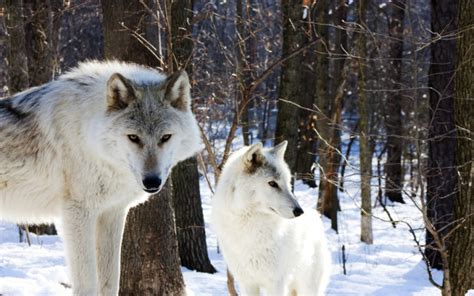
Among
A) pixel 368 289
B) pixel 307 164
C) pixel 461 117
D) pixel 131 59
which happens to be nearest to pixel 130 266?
pixel 131 59

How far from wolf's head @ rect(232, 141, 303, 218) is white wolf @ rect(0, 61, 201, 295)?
3.77 ft

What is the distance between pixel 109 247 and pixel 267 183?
5.44 feet

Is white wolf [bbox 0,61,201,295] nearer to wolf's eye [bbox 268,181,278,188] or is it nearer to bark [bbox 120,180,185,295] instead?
bark [bbox 120,180,185,295]

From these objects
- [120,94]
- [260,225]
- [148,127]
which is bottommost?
[260,225]

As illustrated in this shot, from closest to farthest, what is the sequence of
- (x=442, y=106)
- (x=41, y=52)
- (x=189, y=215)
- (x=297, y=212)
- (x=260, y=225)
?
(x=297, y=212) < (x=260, y=225) < (x=189, y=215) < (x=442, y=106) < (x=41, y=52)

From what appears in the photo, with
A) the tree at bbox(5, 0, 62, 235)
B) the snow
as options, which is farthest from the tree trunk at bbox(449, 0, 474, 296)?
the tree at bbox(5, 0, 62, 235)

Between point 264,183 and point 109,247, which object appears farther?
point 264,183

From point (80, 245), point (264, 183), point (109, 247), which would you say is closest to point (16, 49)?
point (264, 183)

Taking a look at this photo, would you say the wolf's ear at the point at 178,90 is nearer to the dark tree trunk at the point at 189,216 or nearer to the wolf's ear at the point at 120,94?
the wolf's ear at the point at 120,94

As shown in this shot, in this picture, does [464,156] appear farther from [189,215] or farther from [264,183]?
[189,215]

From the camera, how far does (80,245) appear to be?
168 inches

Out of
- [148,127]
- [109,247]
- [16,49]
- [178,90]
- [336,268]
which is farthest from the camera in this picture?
[336,268]

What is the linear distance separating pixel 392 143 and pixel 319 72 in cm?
654

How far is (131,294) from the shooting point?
5578mm
